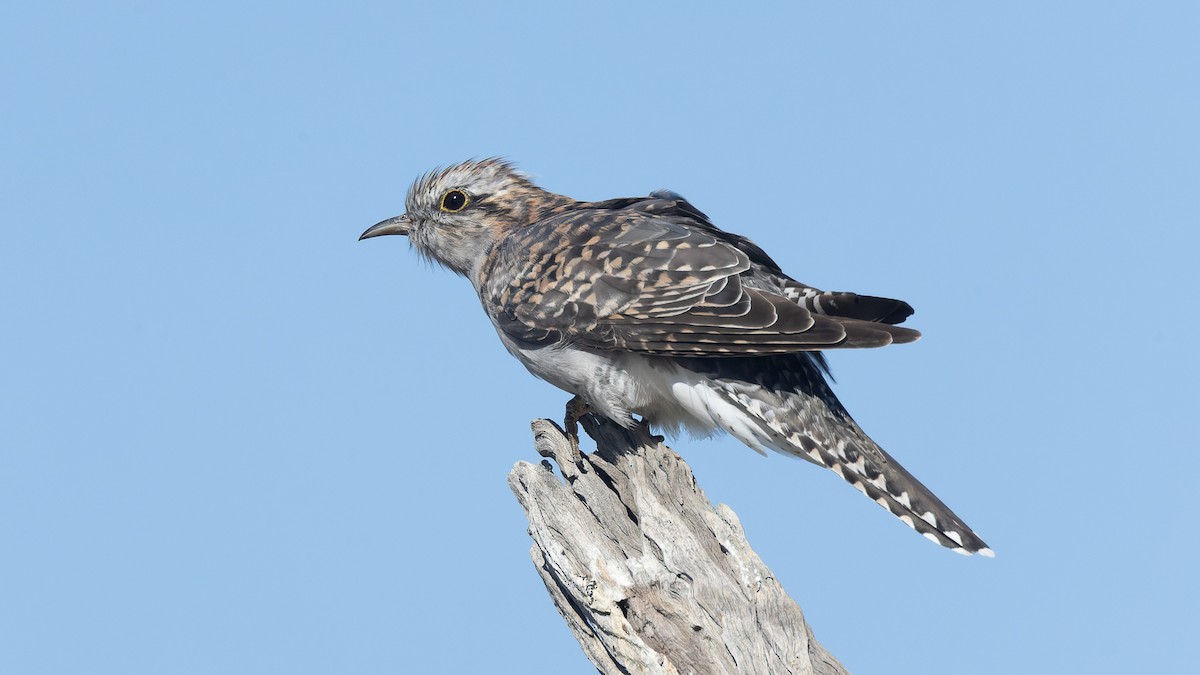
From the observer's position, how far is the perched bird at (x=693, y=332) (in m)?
7.20

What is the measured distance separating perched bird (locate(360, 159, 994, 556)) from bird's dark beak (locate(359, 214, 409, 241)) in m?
1.59

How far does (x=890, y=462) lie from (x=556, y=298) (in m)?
2.46

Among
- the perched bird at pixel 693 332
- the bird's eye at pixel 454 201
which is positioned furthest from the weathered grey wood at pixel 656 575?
the bird's eye at pixel 454 201

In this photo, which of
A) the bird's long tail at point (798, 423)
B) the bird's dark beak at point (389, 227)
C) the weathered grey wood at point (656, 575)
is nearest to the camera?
the weathered grey wood at point (656, 575)

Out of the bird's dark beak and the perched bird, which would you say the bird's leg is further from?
the bird's dark beak

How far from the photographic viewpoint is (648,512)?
21.2 ft

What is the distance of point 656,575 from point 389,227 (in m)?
5.10

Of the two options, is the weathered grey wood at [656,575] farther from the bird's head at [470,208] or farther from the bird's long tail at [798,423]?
the bird's head at [470,208]

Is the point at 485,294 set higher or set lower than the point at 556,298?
higher

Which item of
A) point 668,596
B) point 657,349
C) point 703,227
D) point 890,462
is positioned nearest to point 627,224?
point 703,227

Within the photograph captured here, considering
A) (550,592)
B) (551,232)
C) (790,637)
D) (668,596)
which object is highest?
(551,232)

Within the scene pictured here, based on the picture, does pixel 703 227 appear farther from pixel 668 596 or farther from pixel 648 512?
pixel 668 596

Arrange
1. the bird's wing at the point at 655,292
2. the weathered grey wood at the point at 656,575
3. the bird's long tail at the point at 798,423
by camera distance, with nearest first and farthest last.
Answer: the weathered grey wood at the point at 656,575, the bird's wing at the point at 655,292, the bird's long tail at the point at 798,423

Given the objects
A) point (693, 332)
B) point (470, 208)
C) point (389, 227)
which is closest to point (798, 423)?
point (693, 332)
